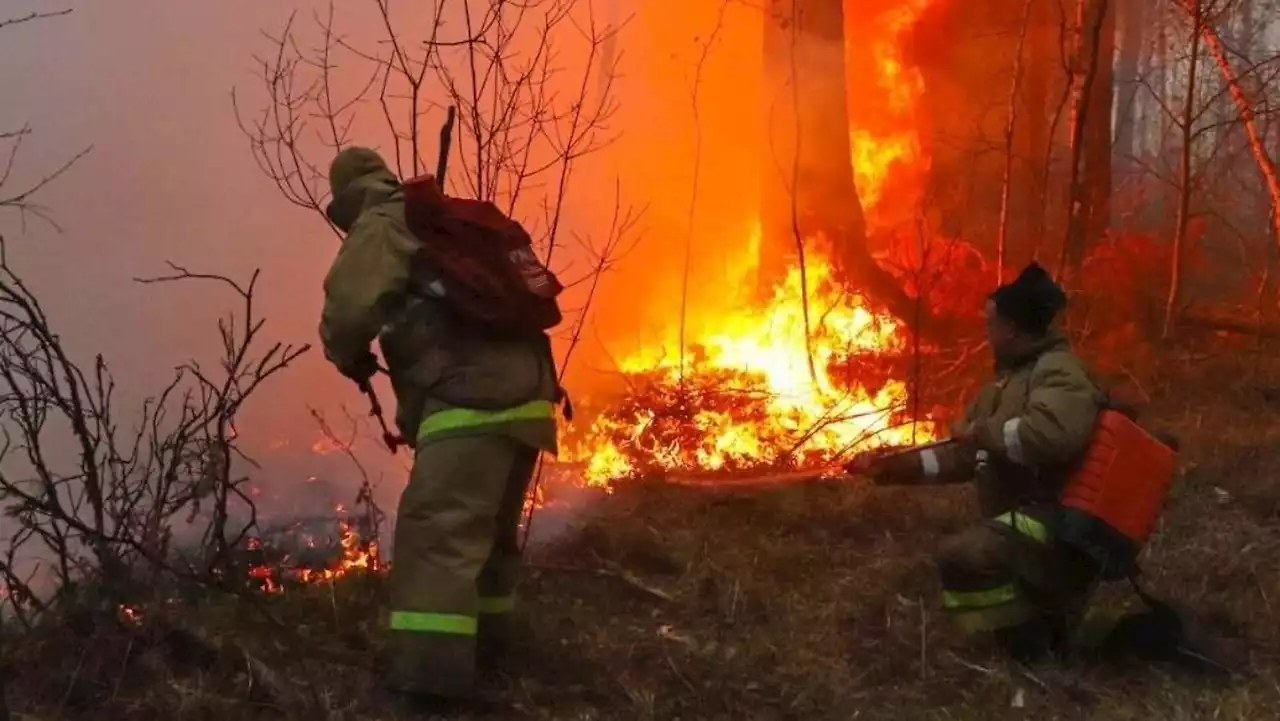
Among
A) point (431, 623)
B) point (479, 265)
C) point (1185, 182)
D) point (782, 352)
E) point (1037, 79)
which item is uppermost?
point (1037, 79)

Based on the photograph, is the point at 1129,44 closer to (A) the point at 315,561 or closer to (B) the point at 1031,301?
(B) the point at 1031,301

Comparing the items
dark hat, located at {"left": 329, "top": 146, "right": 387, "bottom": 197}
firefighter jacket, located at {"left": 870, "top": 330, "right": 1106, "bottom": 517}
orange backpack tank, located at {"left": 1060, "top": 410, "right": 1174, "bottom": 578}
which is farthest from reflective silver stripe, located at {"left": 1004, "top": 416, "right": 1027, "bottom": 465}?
dark hat, located at {"left": 329, "top": 146, "right": 387, "bottom": 197}

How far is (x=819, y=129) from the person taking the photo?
8.54 metres

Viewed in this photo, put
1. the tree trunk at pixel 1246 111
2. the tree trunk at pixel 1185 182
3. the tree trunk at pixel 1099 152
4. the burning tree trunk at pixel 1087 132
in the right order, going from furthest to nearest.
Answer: the tree trunk at pixel 1099 152
the burning tree trunk at pixel 1087 132
the tree trunk at pixel 1185 182
the tree trunk at pixel 1246 111

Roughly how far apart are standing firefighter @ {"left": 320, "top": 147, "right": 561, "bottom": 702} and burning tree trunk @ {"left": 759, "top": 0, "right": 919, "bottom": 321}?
4.99 meters

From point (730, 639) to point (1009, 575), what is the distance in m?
1.13

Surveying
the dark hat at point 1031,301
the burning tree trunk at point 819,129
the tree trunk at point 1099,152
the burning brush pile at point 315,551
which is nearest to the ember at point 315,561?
the burning brush pile at point 315,551

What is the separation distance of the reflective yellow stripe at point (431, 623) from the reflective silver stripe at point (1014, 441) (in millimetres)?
1912

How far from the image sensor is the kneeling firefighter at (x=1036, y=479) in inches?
147

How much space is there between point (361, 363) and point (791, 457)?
397 centimetres

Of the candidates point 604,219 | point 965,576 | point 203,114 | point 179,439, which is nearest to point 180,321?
point 203,114

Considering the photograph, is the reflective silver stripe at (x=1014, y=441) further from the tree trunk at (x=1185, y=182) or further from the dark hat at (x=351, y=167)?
the tree trunk at (x=1185, y=182)

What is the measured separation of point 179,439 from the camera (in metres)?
4.42

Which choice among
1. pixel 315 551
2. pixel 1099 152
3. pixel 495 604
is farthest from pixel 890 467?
pixel 1099 152
